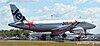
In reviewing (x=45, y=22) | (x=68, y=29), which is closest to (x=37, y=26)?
(x=45, y=22)

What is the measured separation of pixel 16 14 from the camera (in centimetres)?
10569

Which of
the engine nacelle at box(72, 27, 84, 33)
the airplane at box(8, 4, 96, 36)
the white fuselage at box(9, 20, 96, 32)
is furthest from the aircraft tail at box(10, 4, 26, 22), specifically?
the engine nacelle at box(72, 27, 84, 33)

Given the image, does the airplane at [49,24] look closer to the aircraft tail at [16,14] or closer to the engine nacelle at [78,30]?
the aircraft tail at [16,14]

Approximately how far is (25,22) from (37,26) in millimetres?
3728

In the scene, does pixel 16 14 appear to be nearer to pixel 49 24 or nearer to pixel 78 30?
pixel 49 24

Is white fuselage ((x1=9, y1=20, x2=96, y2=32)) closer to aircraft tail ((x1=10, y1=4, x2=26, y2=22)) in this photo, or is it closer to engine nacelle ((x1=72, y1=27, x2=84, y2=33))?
aircraft tail ((x1=10, y1=4, x2=26, y2=22))

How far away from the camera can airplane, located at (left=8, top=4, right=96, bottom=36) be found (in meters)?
101

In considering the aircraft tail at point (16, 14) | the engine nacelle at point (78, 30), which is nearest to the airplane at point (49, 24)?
the aircraft tail at point (16, 14)

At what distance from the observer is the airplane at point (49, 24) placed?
101 metres

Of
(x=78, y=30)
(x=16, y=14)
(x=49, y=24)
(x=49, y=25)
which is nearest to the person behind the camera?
(x=78, y=30)

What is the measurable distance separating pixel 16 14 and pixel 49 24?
10.4 metres

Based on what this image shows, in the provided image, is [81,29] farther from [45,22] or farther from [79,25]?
[45,22]

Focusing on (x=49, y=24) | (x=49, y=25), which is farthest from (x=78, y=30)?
(x=49, y=24)

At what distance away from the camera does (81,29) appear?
97.7 metres
